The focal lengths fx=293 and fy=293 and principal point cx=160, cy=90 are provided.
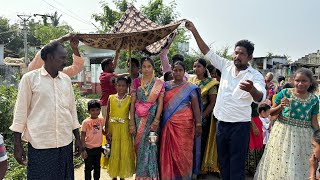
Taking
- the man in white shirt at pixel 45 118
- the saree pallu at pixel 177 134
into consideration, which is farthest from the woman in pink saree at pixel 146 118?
the man in white shirt at pixel 45 118

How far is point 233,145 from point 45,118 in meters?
2.12

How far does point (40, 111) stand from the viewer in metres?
2.79

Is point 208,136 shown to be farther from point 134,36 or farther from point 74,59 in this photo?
point 74,59

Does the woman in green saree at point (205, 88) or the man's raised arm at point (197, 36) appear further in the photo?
the woman in green saree at point (205, 88)

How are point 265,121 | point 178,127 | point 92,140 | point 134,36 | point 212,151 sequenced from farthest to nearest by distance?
point 265,121 < point 212,151 < point 134,36 < point 92,140 < point 178,127

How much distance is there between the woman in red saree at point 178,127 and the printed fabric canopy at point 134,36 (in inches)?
20.9

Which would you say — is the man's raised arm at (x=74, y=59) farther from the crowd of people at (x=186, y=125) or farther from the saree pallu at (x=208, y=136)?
the saree pallu at (x=208, y=136)

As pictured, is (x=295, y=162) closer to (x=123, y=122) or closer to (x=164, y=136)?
(x=164, y=136)

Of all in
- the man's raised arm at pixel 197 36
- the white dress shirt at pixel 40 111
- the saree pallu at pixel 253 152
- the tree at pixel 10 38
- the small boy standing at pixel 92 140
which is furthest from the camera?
the tree at pixel 10 38

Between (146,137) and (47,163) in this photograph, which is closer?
(47,163)

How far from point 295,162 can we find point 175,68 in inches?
76.3

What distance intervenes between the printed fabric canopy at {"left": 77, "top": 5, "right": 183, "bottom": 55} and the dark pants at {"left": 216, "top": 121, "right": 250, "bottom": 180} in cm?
148

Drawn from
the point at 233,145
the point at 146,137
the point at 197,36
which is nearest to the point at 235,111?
the point at 233,145

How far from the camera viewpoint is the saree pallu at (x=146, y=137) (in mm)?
3793
